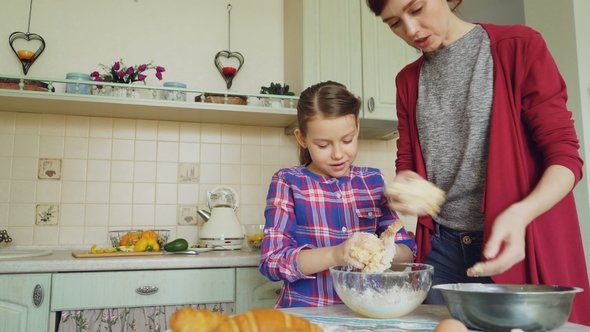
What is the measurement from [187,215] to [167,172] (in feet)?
0.73

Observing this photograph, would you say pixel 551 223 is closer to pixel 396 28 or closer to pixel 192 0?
pixel 396 28

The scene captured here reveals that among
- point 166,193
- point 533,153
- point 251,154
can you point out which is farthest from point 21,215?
point 533,153

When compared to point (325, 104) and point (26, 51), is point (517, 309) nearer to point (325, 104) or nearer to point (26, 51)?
point (325, 104)

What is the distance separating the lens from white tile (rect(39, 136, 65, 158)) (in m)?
2.11

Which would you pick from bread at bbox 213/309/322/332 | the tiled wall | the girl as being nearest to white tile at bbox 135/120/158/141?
the tiled wall

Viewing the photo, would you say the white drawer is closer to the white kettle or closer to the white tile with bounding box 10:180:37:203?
the white kettle

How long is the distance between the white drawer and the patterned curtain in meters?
0.02

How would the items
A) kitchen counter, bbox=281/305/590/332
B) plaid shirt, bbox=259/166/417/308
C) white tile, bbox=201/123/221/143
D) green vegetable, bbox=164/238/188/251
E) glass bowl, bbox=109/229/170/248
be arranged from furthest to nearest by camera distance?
white tile, bbox=201/123/221/143 → glass bowl, bbox=109/229/170/248 → green vegetable, bbox=164/238/188/251 → plaid shirt, bbox=259/166/417/308 → kitchen counter, bbox=281/305/590/332

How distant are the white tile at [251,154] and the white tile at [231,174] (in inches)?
2.1

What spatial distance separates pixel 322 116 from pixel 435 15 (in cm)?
34

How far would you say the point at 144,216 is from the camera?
2.19 m

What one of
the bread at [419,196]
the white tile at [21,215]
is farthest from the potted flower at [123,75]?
the bread at [419,196]

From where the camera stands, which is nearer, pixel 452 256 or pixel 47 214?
pixel 452 256

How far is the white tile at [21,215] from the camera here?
2055 millimetres
